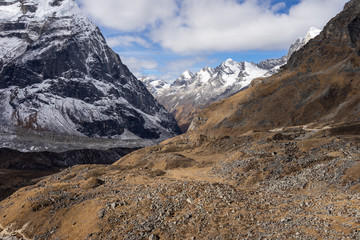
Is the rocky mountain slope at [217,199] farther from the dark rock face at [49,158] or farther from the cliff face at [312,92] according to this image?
the dark rock face at [49,158]

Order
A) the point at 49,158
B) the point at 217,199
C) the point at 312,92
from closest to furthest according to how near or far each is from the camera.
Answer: the point at 217,199 < the point at 312,92 < the point at 49,158

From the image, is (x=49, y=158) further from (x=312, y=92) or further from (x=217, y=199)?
(x=217, y=199)

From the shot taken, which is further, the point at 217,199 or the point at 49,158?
the point at 49,158

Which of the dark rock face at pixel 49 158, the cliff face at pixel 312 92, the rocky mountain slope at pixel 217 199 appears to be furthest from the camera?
the dark rock face at pixel 49 158

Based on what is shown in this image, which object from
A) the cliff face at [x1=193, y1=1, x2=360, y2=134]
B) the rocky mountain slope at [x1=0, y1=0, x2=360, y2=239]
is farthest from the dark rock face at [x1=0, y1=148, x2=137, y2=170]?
the rocky mountain slope at [x1=0, y1=0, x2=360, y2=239]

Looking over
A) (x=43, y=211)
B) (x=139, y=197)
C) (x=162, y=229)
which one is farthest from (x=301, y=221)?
(x=43, y=211)

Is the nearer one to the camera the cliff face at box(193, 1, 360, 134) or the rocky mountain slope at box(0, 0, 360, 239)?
the rocky mountain slope at box(0, 0, 360, 239)

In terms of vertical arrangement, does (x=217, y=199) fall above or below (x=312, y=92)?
below

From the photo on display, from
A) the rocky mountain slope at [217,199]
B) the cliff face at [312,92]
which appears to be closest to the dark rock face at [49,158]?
the cliff face at [312,92]

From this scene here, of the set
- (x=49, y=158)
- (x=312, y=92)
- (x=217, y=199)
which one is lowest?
(x=217, y=199)

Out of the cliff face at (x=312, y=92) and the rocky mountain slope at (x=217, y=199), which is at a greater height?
the cliff face at (x=312, y=92)

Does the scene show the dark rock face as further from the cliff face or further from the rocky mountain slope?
the rocky mountain slope

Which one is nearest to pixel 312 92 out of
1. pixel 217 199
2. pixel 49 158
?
pixel 217 199

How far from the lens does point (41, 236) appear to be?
23922mm
